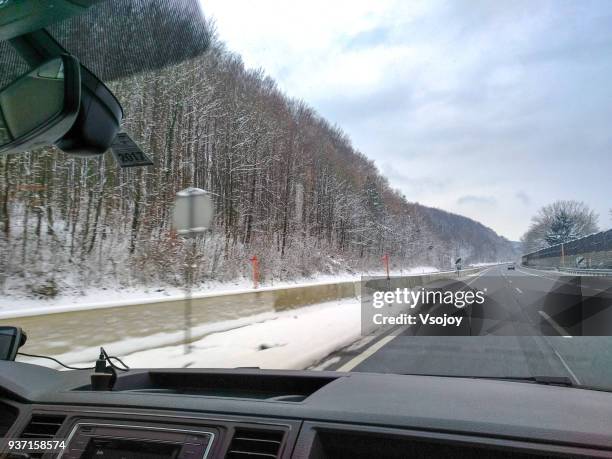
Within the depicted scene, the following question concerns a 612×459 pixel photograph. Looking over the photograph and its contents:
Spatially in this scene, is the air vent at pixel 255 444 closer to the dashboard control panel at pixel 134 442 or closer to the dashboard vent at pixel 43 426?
the dashboard control panel at pixel 134 442

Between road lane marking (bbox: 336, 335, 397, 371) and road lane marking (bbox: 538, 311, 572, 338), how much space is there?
12.3ft

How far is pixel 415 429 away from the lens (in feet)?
5.14

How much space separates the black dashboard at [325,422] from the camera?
59.2 inches

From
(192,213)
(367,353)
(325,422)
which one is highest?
(192,213)

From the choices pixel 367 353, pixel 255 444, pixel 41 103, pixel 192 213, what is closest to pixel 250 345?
pixel 367 353

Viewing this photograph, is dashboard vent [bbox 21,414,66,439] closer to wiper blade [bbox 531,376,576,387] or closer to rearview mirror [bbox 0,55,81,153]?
rearview mirror [bbox 0,55,81,153]

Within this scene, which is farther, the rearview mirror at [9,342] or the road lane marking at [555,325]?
the road lane marking at [555,325]

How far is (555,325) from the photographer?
12.3m

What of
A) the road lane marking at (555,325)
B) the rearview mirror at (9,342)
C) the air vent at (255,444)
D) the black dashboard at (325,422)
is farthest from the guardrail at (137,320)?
the road lane marking at (555,325)

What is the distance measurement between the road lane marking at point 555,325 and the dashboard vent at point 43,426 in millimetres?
10869

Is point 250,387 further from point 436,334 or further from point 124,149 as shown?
point 436,334

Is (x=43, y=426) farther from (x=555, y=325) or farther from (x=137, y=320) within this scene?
(x=555, y=325)

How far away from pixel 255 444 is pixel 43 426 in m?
1.00

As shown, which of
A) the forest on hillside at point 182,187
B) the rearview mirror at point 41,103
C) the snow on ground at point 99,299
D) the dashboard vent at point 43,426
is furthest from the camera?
the forest on hillside at point 182,187
